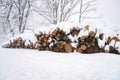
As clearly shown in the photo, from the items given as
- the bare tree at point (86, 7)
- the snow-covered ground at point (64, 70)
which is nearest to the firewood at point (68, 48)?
the snow-covered ground at point (64, 70)

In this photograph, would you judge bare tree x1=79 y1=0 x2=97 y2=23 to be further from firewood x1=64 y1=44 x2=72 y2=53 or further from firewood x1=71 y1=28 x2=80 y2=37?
firewood x1=64 y1=44 x2=72 y2=53

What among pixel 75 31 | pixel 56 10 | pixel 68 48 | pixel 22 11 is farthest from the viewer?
pixel 56 10

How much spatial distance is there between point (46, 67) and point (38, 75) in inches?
4.9

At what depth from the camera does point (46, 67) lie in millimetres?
2070

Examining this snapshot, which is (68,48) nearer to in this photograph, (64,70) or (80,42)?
(80,42)

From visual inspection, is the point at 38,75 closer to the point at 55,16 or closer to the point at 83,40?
the point at 83,40

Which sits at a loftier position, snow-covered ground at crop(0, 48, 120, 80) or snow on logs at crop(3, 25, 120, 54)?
snow on logs at crop(3, 25, 120, 54)

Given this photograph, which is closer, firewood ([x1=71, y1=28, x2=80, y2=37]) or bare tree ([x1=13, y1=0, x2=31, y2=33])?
firewood ([x1=71, y1=28, x2=80, y2=37])

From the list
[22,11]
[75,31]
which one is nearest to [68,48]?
[75,31]

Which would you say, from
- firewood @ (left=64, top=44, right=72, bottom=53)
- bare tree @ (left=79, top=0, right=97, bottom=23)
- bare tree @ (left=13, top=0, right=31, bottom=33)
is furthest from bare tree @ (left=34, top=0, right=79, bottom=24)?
firewood @ (left=64, top=44, right=72, bottom=53)

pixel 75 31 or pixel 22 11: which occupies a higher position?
pixel 22 11

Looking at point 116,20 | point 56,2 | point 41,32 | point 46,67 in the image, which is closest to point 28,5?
point 56,2

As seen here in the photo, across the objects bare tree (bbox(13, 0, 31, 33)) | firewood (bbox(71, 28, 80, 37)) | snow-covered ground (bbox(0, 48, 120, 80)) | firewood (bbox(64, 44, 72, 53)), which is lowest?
snow-covered ground (bbox(0, 48, 120, 80))

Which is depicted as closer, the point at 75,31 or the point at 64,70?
the point at 64,70
